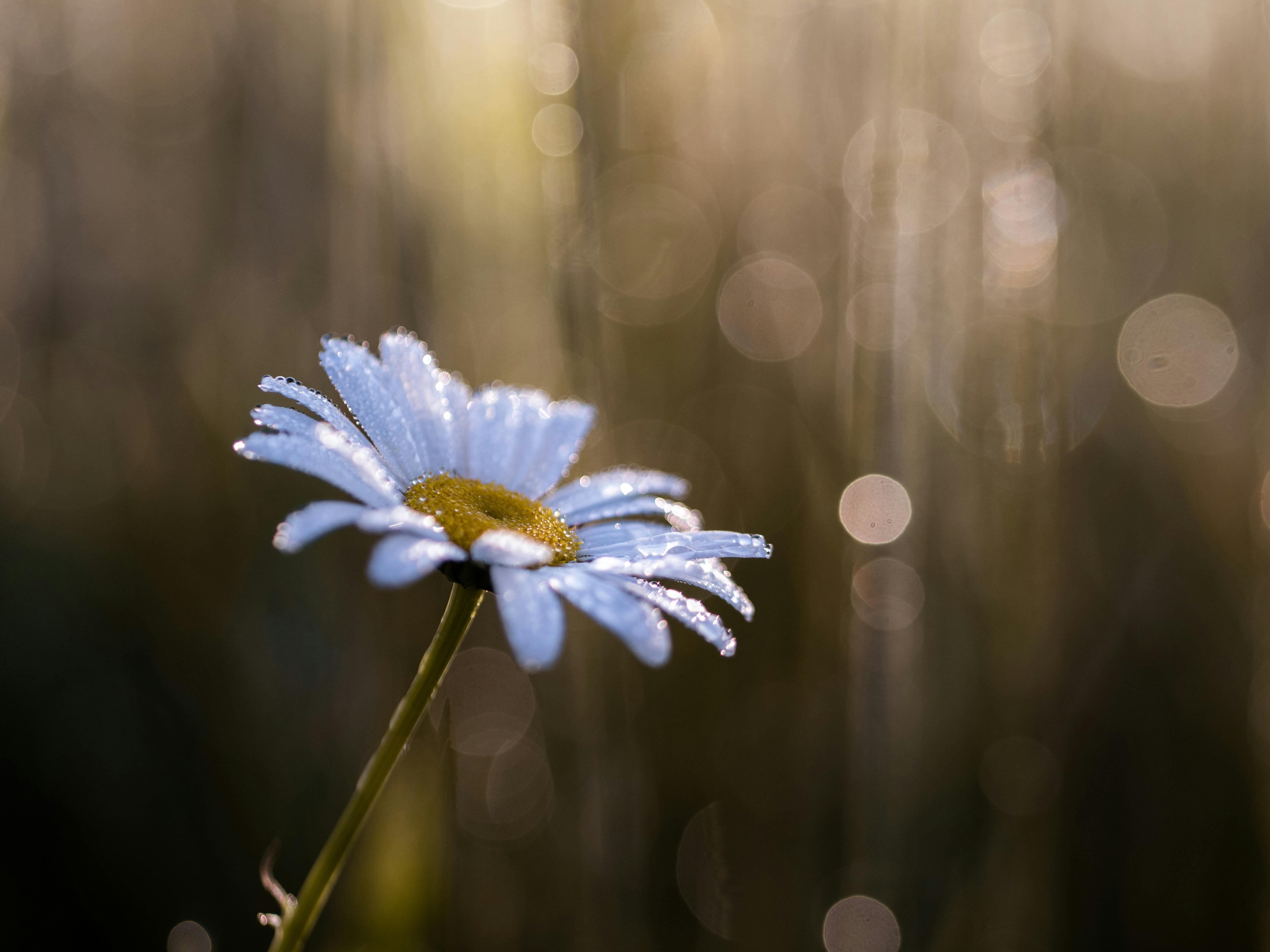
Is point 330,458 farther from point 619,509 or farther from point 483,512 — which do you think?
point 619,509

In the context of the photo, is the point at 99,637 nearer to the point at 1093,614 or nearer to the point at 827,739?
the point at 827,739

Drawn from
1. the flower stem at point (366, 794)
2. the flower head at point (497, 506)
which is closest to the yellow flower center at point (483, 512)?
the flower head at point (497, 506)

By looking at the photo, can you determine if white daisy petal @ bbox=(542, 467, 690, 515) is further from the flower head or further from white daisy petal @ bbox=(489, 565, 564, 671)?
white daisy petal @ bbox=(489, 565, 564, 671)

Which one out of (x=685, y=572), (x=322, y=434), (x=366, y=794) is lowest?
(x=366, y=794)

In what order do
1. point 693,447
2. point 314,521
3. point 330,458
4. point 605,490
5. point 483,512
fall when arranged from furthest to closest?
point 693,447 < point 605,490 < point 483,512 < point 330,458 < point 314,521

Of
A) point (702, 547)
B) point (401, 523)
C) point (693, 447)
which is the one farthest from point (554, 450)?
point (693, 447)

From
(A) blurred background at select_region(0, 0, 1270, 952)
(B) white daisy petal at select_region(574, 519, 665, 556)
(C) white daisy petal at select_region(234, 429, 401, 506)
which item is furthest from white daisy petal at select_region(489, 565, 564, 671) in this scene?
(A) blurred background at select_region(0, 0, 1270, 952)

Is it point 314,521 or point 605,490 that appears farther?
point 605,490
